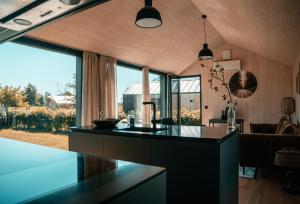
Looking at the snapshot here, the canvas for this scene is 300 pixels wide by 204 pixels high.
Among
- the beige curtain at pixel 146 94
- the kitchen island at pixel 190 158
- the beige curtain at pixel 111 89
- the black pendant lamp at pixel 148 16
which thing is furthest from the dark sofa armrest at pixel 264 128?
the black pendant lamp at pixel 148 16

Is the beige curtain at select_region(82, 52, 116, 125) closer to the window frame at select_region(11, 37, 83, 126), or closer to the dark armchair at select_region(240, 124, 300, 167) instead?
the window frame at select_region(11, 37, 83, 126)

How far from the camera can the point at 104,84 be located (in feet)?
16.5

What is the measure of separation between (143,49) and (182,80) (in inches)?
118

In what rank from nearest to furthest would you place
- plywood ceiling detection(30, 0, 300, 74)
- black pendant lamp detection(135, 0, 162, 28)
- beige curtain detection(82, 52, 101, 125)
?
black pendant lamp detection(135, 0, 162, 28) < plywood ceiling detection(30, 0, 300, 74) < beige curtain detection(82, 52, 101, 125)

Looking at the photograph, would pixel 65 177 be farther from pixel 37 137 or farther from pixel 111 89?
pixel 111 89

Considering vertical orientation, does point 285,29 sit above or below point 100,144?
above

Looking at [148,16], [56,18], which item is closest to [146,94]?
[148,16]

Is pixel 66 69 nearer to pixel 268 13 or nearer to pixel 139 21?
pixel 139 21

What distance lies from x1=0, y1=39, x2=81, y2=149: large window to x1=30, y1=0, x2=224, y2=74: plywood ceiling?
314 mm

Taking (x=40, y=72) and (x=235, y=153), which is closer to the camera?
(x=235, y=153)

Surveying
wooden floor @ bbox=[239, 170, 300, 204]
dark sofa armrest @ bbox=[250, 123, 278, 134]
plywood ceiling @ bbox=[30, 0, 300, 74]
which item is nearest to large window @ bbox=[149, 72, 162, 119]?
plywood ceiling @ bbox=[30, 0, 300, 74]

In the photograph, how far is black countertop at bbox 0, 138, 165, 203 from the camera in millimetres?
721

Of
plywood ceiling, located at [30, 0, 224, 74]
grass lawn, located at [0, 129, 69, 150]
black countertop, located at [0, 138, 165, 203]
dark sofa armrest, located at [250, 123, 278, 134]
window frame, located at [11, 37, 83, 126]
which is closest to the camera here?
black countertop, located at [0, 138, 165, 203]

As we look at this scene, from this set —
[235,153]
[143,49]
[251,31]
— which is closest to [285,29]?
[251,31]
